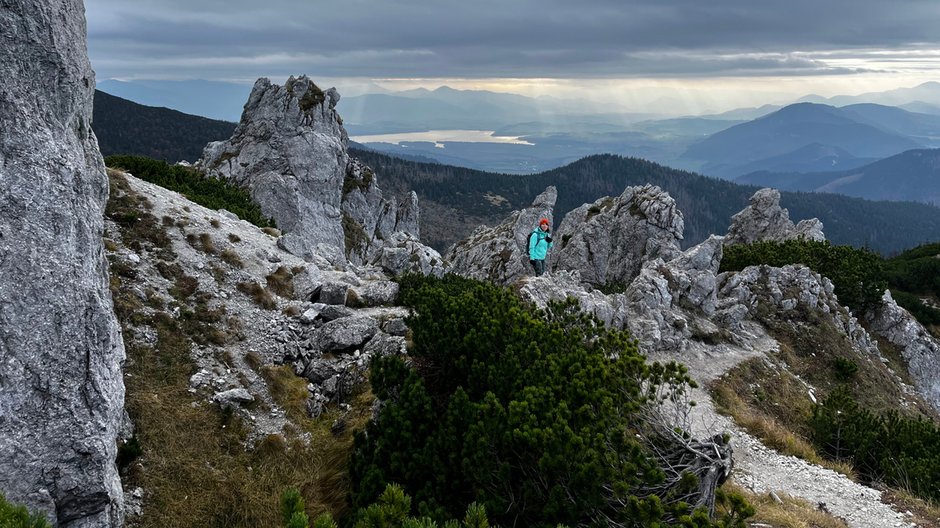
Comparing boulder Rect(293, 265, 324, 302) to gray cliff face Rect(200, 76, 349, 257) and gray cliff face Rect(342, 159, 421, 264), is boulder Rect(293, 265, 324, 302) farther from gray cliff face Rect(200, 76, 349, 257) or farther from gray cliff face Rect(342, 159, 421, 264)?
gray cliff face Rect(342, 159, 421, 264)

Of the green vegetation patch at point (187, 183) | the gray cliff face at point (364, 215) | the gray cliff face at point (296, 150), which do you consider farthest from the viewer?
the gray cliff face at point (364, 215)

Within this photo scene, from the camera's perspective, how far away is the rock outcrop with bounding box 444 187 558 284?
58781 mm

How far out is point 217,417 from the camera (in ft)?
48.5

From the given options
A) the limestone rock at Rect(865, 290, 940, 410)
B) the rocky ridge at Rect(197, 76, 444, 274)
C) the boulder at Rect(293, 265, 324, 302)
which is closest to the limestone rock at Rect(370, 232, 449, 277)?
the rocky ridge at Rect(197, 76, 444, 274)

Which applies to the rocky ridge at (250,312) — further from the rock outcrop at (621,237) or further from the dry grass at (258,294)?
the rock outcrop at (621,237)

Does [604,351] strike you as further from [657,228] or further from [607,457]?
[657,228]

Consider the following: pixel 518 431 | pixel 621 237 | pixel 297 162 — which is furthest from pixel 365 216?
pixel 518 431

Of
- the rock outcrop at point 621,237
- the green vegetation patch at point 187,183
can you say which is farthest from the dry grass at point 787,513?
the rock outcrop at point 621,237

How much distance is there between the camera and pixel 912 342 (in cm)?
3688

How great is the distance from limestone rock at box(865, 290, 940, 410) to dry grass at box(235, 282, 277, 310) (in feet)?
131

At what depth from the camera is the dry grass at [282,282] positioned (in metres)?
21.5

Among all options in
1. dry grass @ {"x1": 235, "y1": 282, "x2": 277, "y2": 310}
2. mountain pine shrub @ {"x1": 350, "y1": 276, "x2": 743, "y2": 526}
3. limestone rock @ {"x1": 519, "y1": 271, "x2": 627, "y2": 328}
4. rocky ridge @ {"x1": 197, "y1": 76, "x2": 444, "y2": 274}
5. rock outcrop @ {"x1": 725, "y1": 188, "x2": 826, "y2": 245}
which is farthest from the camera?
rock outcrop @ {"x1": 725, "y1": 188, "x2": 826, "y2": 245}

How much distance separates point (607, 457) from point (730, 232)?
250ft

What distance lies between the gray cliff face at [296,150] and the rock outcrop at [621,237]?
28.1 metres
